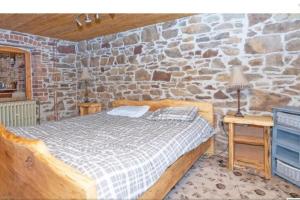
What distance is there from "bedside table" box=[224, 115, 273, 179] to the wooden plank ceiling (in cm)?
182

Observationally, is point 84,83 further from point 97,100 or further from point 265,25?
point 265,25

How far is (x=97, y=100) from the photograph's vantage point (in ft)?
14.8

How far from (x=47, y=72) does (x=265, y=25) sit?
3.93m

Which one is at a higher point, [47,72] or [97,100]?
[47,72]

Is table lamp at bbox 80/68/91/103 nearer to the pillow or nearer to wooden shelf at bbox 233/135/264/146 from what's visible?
the pillow

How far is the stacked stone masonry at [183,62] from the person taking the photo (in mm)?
2592

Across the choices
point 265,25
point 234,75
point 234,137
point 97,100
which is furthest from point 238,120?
point 97,100

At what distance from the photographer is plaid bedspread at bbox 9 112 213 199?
4.22ft

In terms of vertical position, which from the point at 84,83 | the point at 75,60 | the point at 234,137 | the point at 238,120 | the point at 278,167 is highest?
the point at 75,60

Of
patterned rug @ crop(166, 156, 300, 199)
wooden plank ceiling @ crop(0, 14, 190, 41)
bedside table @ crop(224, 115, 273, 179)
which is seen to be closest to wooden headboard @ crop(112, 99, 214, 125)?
bedside table @ crop(224, 115, 273, 179)

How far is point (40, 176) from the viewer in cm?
123

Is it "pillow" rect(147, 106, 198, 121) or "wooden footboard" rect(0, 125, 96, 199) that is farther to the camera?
"pillow" rect(147, 106, 198, 121)

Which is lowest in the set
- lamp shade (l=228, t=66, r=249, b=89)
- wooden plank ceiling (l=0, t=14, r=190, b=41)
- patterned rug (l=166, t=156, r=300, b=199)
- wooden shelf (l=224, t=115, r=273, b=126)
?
patterned rug (l=166, t=156, r=300, b=199)

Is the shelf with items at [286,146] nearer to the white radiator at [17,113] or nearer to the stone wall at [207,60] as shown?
the stone wall at [207,60]
